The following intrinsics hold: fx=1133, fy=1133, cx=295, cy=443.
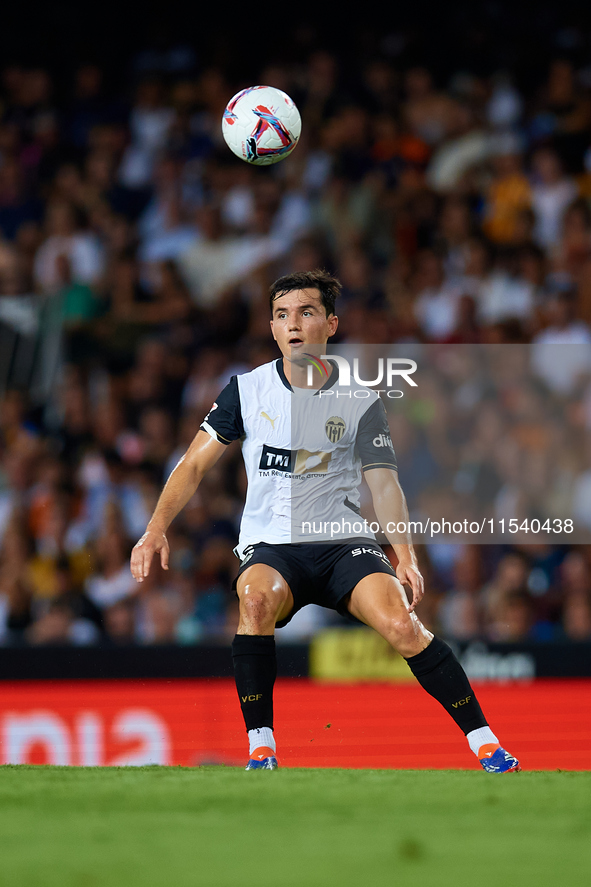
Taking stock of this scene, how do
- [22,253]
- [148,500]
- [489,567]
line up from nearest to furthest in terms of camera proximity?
1. [489,567]
2. [148,500]
3. [22,253]

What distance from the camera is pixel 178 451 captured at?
28.6 feet

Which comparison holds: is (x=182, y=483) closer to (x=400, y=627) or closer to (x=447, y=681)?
(x=400, y=627)

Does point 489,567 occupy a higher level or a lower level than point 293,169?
lower

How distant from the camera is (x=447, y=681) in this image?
4496 millimetres

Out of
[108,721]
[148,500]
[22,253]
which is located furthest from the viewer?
[22,253]

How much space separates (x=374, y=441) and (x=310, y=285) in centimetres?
75

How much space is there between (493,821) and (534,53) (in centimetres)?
915

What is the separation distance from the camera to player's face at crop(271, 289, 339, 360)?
4.95m

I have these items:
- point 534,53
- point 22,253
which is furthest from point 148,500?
point 534,53

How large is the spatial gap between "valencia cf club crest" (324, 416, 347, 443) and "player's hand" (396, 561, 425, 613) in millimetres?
646

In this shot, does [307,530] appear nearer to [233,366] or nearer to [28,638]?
[28,638]

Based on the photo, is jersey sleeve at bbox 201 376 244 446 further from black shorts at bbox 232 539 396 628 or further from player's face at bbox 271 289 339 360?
black shorts at bbox 232 539 396 628

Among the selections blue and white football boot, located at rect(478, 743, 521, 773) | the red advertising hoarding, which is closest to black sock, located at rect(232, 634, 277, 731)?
blue and white football boot, located at rect(478, 743, 521, 773)

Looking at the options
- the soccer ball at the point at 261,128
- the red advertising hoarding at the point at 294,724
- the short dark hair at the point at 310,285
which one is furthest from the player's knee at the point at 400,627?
the soccer ball at the point at 261,128
